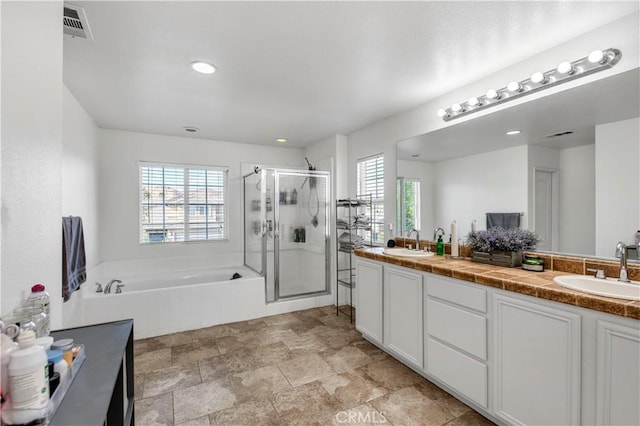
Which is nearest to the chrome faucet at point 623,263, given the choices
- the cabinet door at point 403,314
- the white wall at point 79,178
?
the cabinet door at point 403,314

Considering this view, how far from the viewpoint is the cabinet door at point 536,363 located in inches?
59.0

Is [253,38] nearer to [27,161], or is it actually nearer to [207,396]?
[27,161]

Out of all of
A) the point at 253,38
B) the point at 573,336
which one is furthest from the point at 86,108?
the point at 573,336

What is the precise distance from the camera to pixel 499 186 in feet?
7.86

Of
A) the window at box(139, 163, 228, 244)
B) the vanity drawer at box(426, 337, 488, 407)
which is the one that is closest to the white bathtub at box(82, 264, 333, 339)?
the window at box(139, 163, 228, 244)

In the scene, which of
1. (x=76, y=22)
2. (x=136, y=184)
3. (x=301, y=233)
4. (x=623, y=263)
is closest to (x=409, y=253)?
(x=623, y=263)

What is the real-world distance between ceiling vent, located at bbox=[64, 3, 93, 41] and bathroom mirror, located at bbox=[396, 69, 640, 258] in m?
2.77

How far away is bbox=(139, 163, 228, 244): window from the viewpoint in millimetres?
4277

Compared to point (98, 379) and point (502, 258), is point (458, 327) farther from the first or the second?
point (98, 379)

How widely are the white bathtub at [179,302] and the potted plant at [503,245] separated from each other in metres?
2.52

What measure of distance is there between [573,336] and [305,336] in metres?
2.38

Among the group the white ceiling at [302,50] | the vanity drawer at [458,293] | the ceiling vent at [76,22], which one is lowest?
the vanity drawer at [458,293]

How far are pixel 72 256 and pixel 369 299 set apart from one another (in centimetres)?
277

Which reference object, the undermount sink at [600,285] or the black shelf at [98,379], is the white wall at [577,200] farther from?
the black shelf at [98,379]
